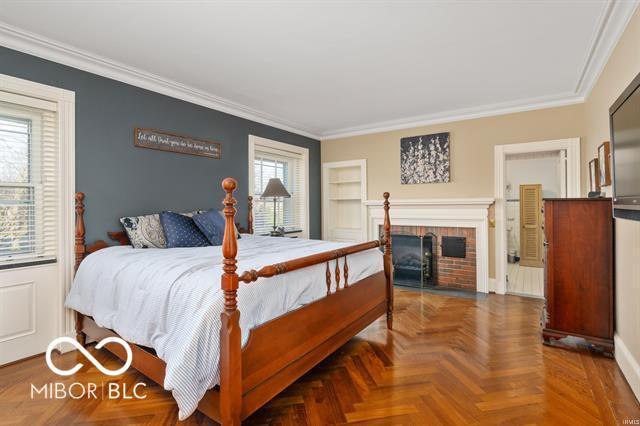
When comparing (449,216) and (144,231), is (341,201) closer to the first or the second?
(449,216)

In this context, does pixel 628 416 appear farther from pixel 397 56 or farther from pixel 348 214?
pixel 348 214

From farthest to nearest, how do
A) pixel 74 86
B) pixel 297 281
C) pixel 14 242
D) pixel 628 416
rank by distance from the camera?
pixel 74 86 → pixel 14 242 → pixel 297 281 → pixel 628 416

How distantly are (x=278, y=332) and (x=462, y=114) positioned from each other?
12.9 ft

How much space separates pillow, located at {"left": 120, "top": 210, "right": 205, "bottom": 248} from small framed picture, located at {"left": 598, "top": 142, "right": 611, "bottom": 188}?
3.79 m

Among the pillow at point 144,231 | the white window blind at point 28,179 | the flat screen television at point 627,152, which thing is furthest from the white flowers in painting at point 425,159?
the white window blind at point 28,179

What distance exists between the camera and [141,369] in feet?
6.53

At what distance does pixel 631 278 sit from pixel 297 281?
216 centimetres

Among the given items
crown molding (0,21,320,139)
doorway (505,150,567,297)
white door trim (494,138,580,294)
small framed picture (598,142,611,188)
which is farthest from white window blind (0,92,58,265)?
doorway (505,150,567,297)

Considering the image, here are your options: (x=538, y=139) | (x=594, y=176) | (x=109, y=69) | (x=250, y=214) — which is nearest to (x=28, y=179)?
(x=109, y=69)

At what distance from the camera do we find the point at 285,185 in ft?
17.3

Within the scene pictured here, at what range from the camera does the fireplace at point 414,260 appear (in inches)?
188

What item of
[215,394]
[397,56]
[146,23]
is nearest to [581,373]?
[215,394]

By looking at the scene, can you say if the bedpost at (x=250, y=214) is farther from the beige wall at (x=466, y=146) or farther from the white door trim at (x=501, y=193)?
the white door trim at (x=501, y=193)

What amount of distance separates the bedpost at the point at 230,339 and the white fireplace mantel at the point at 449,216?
371 centimetres
